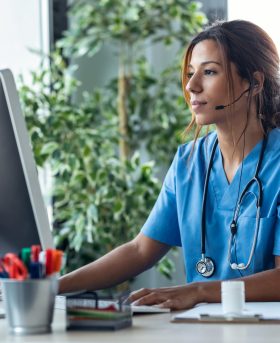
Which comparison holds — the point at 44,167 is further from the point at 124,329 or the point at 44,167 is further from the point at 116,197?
the point at 124,329

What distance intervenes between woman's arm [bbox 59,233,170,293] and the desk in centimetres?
50

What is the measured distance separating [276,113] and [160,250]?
1.49 ft

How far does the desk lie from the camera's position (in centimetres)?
116

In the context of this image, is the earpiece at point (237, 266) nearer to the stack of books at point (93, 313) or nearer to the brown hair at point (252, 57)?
the brown hair at point (252, 57)

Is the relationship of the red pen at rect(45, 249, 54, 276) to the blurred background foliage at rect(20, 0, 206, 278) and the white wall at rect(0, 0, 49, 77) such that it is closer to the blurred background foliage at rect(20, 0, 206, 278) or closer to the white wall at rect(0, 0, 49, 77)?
the blurred background foliage at rect(20, 0, 206, 278)

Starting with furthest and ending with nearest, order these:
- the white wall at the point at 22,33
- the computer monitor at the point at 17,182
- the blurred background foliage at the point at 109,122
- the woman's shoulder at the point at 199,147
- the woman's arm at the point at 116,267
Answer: the white wall at the point at 22,33 → the blurred background foliage at the point at 109,122 → the woman's shoulder at the point at 199,147 → the woman's arm at the point at 116,267 → the computer monitor at the point at 17,182

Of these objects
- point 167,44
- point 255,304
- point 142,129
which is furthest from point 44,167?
point 255,304

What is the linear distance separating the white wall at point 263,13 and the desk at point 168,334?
2.34 m

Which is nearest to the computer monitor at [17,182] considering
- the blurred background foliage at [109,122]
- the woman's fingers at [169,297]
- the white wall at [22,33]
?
the woman's fingers at [169,297]

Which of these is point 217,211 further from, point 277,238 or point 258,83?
point 258,83

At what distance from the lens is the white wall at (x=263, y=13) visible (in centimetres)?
347

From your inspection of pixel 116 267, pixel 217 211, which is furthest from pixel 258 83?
pixel 116 267

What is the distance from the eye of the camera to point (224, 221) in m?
1.94

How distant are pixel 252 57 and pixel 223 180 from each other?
315 mm
